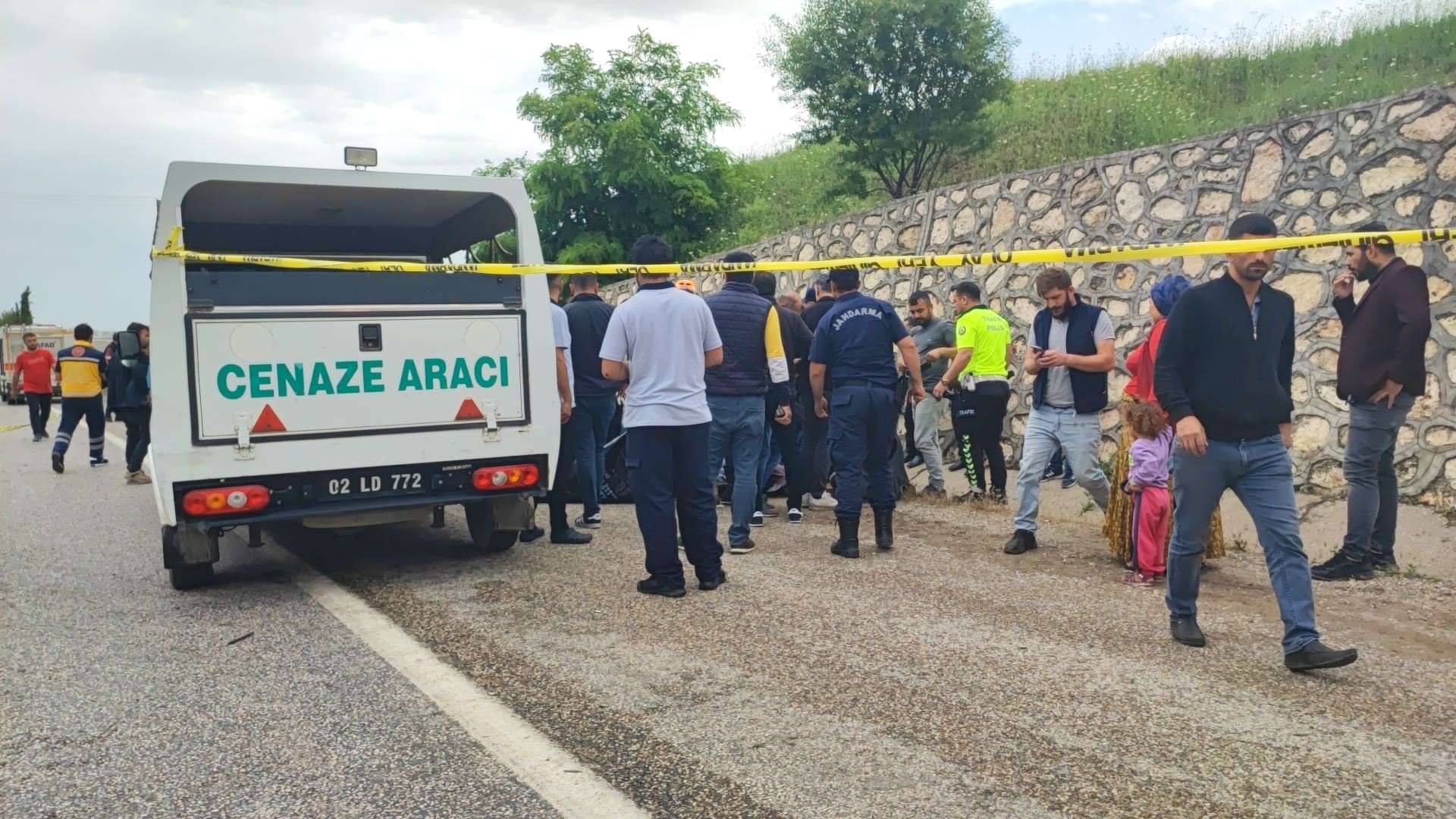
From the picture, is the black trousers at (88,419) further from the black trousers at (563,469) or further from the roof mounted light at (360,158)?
the roof mounted light at (360,158)

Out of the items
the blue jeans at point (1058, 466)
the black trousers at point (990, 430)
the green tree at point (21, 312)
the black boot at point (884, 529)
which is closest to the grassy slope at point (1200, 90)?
the blue jeans at point (1058, 466)

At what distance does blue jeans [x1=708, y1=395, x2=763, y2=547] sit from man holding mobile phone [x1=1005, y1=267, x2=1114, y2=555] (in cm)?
171

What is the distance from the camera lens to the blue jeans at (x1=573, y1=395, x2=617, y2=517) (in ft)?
25.9

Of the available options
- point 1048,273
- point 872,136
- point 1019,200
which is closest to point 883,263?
point 1048,273

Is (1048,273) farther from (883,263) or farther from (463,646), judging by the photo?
(463,646)

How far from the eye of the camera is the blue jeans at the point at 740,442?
706 centimetres

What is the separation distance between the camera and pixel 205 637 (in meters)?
5.12

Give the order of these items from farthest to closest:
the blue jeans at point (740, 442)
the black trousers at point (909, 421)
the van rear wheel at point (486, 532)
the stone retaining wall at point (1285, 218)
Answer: the black trousers at point (909, 421) → the stone retaining wall at point (1285, 218) → the blue jeans at point (740, 442) → the van rear wheel at point (486, 532)

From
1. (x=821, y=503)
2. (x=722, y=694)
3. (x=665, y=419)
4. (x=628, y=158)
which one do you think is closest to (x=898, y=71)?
(x=628, y=158)

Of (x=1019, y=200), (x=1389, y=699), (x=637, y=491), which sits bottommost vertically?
(x=1389, y=699)

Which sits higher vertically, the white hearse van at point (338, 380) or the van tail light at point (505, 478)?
Result: the white hearse van at point (338, 380)

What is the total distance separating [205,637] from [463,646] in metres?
1.32

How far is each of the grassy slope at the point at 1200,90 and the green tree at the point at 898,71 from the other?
1.25 metres

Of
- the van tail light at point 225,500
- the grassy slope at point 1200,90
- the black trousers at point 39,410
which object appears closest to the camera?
the van tail light at point 225,500
